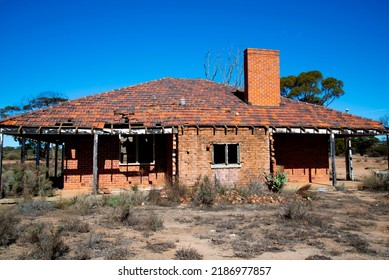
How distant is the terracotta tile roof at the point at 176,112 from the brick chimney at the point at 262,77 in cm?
55

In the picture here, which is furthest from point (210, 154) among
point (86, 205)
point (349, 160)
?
point (349, 160)

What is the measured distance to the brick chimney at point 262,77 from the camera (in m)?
16.2

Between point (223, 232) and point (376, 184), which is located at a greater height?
point (376, 184)

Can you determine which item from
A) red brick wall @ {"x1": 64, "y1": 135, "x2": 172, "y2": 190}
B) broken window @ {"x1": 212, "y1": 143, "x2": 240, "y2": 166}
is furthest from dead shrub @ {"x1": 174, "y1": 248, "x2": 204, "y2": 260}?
red brick wall @ {"x1": 64, "y1": 135, "x2": 172, "y2": 190}

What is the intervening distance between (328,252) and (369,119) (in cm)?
1315

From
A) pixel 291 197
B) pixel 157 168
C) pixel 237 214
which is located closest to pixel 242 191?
pixel 291 197

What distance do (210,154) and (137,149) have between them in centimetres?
342

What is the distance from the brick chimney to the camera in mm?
16156

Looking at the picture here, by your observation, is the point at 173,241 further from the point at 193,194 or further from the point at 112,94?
the point at 112,94

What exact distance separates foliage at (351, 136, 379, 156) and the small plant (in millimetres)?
35187

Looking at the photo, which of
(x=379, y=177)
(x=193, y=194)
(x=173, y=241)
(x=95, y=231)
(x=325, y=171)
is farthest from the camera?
(x=325, y=171)

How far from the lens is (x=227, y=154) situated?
44.6 ft

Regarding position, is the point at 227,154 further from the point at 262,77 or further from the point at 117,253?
the point at 117,253

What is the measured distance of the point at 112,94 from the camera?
16.0 meters
